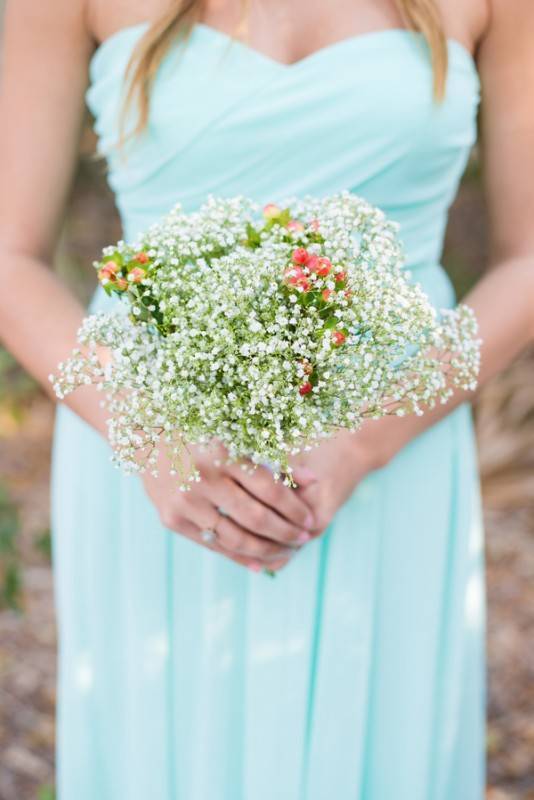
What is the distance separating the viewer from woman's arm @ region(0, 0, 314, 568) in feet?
5.35

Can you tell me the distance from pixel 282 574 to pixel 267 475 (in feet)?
1.29

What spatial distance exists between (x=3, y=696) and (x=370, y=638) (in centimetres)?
247

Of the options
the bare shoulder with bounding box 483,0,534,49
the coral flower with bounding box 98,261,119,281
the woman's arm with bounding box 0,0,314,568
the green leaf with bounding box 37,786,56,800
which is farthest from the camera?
the green leaf with bounding box 37,786,56,800

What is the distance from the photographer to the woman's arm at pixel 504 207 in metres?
1.71

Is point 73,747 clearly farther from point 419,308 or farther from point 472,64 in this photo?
point 472,64

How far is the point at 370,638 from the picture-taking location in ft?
6.08

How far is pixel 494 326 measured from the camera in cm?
177

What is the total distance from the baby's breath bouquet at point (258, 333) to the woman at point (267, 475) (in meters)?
0.31

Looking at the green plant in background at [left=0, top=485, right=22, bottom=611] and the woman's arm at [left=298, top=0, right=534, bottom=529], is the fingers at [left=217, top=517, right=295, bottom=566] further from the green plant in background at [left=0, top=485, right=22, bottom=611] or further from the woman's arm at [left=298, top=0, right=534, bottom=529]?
the green plant in background at [left=0, top=485, right=22, bottom=611]

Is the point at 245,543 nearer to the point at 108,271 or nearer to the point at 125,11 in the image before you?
the point at 108,271

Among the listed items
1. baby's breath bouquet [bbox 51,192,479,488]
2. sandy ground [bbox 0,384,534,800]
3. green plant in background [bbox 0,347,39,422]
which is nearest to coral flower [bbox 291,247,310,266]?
baby's breath bouquet [bbox 51,192,479,488]

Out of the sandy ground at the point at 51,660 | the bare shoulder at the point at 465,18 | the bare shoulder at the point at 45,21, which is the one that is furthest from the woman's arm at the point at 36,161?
the sandy ground at the point at 51,660

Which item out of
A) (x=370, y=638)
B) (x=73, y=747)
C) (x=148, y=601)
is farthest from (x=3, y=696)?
(x=370, y=638)

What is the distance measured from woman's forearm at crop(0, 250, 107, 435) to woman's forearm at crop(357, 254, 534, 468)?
0.59 meters
